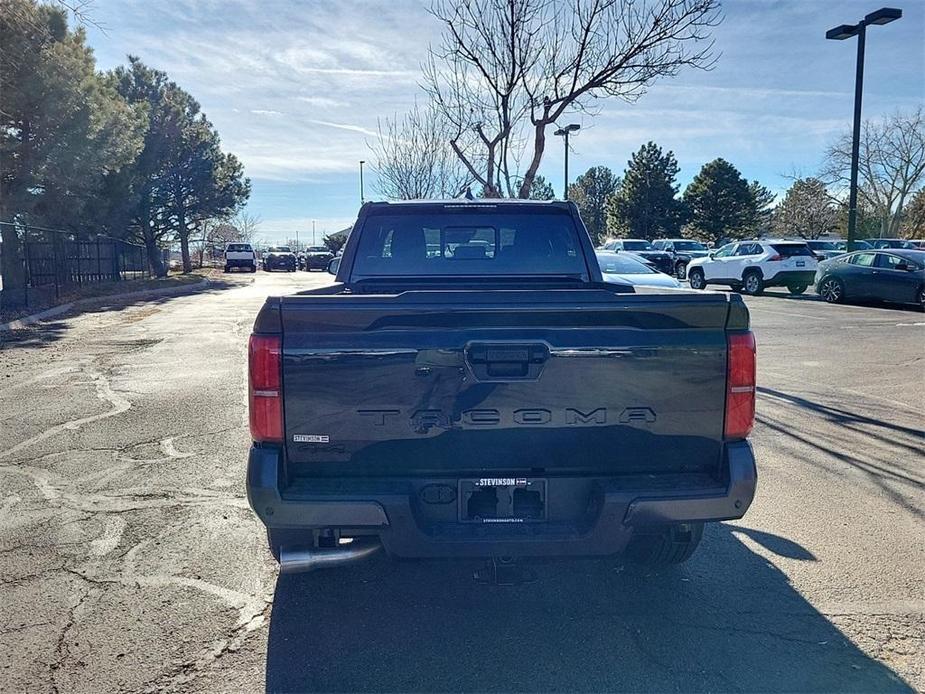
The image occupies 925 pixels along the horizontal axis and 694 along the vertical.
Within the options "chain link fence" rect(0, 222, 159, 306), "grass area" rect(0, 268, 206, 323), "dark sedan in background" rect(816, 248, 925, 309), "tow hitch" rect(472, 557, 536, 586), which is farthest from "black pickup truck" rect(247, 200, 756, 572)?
"dark sedan in background" rect(816, 248, 925, 309)

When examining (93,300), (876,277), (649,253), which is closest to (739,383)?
(876,277)

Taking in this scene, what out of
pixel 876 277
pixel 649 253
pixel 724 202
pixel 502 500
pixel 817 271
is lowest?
pixel 502 500

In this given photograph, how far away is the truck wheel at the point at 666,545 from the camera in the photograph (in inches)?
124

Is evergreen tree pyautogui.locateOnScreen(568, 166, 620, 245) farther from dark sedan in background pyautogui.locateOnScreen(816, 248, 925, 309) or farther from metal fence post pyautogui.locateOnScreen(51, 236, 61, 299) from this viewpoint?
metal fence post pyautogui.locateOnScreen(51, 236, 61, 299)

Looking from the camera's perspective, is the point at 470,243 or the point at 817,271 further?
the point at 817,271

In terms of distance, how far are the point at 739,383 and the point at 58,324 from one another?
1563cm

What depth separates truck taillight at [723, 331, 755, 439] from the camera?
283 centimetres

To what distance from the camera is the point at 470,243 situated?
15.8ft

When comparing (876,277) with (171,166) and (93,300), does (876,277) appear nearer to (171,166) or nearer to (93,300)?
(93,300)

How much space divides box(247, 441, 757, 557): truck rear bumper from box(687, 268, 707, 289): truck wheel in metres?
23.0

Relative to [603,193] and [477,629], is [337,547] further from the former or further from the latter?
[603,193]

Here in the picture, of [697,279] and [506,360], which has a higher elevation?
[506,360]

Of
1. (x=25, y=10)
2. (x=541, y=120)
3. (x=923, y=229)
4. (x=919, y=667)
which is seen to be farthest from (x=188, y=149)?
(x=923, y=229)

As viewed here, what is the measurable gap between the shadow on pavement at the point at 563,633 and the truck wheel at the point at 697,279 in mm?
21967
